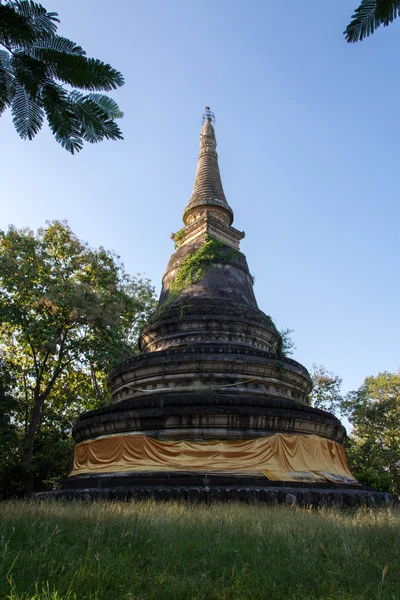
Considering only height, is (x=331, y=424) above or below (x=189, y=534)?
above

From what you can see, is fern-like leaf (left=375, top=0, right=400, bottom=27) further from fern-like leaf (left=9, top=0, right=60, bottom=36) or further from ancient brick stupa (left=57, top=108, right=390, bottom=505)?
ancient brick stupa (left=57, top=108, right=390, bottom=505)

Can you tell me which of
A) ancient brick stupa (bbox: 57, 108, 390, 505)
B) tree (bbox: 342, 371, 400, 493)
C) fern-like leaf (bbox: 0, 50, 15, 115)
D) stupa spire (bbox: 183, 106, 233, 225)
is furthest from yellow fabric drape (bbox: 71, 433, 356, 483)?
tree (bbox: 342, 371, 400, 493)

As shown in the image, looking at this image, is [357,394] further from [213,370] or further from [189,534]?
[189,534]

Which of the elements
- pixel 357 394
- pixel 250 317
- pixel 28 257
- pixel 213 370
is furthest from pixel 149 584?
pixel 357 394

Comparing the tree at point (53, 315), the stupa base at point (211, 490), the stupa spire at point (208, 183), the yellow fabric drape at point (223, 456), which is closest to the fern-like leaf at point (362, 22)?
the stupa base at point (211, 490)

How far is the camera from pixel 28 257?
19.1 meters

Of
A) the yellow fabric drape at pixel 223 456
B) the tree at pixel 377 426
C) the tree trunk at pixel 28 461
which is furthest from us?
the tree at pixel 377 426

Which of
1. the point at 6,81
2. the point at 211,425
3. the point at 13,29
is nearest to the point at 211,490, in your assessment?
the point at 211,425

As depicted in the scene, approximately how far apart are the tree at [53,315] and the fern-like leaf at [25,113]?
1442 centimetres

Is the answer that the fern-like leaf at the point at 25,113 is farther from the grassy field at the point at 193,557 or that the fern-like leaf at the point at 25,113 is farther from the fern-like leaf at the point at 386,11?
the grassy field at the point at 193,557

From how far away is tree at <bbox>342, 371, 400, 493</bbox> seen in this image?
26031 mm

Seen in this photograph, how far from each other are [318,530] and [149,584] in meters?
2.43

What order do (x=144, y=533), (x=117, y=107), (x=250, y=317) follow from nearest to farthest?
(x=117, y=107), (x=144, y=533), (x=250, y=317)

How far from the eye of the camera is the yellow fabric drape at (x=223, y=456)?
10.1 m
